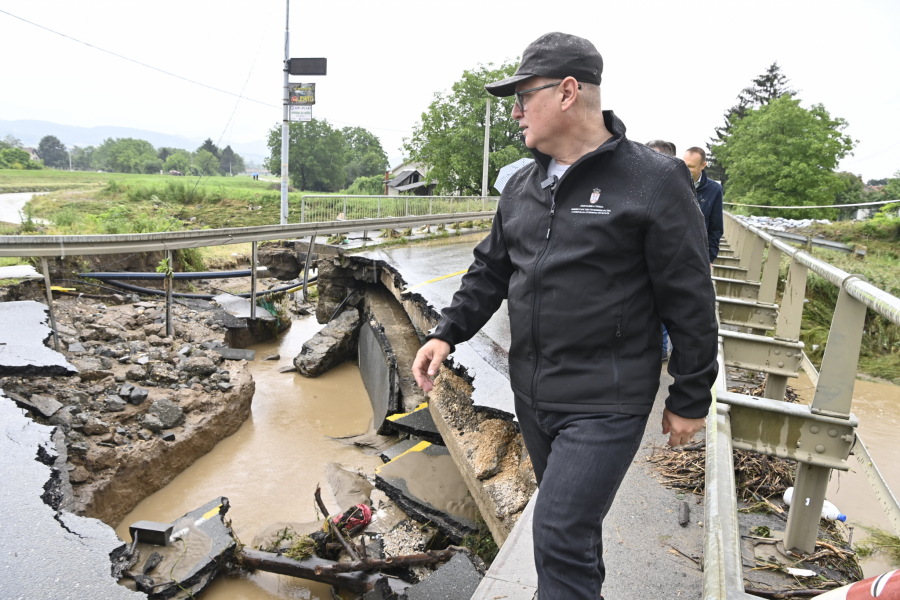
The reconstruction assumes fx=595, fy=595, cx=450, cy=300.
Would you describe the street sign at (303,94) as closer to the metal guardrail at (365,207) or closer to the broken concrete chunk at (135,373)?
the metal guardrail at (365,207)

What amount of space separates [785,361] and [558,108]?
2.91 metres

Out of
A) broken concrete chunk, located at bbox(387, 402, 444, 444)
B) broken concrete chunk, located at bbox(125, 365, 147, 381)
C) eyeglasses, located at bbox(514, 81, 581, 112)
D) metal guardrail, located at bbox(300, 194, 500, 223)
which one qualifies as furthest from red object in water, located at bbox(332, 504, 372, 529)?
metal guardrail, located at bbox(300, 194, 500, 223)

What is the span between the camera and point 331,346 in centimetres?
1072

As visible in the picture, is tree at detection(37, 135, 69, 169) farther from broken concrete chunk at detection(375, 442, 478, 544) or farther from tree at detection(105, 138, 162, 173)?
broken concrete chunk at detection(375, 442, 478, 544)

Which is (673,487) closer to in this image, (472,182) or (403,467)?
(403,467)

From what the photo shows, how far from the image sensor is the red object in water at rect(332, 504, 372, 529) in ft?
16.3

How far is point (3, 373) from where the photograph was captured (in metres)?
4.89

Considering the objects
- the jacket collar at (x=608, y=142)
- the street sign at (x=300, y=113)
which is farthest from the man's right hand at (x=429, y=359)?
the street sign at (x=300, y=113)

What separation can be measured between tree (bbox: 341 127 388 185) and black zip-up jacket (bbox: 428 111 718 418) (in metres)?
120

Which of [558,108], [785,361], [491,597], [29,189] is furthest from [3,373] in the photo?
[29,189]

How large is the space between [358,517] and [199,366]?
3.29 metres

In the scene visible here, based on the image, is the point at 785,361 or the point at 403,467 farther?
the point at 403,467

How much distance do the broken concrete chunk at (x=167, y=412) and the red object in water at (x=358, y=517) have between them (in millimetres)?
2297

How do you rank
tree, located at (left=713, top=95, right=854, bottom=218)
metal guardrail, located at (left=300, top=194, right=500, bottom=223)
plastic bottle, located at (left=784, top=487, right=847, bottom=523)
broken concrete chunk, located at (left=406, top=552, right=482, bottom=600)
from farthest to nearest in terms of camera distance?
tree, located at (left=713, top=95, right=854, bottom=218) → metal guardrail, located at (left=300, top=194, right=500, bottom=223) → broken concrete chunk, located at (left=406, top=552, right=482, bottom=600) → plastic bottle, located at (left=784, top=487, right=847, bottom=523)
